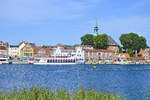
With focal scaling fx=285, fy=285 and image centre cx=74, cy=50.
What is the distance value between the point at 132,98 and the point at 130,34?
130060 mm

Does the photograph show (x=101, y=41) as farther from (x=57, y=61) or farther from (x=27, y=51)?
(x=27, y=51)

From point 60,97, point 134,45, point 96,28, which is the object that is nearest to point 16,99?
point 60,97

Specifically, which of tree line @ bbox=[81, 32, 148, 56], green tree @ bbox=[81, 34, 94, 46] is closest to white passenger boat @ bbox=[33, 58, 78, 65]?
tree line @ bbox=[81, 32, 148, 56]

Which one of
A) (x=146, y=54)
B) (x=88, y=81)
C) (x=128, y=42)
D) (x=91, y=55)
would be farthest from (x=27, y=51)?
(x=88, y=81)

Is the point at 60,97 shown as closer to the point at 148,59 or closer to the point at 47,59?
the point at 47,59

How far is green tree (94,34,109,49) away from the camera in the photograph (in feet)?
488

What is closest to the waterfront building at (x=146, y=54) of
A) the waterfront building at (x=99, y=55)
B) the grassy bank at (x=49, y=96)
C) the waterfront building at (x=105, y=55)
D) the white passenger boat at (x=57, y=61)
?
the waterfront building at (x=105, y=55)

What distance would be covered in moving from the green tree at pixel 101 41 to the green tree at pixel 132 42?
9.46 meters

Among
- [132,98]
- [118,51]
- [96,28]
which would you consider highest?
[96,28]

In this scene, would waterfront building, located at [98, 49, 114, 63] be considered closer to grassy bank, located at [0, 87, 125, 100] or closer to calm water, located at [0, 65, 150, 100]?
calm water, located at [0, 65, 150, 100]

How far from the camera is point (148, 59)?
15425 centimetres

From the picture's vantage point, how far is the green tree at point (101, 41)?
488 feet

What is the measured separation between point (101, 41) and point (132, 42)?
16.7 metres

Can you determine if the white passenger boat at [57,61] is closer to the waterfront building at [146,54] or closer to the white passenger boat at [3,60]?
the white passenger boat at [3,60]
